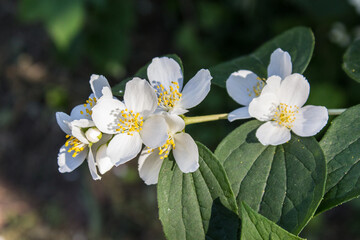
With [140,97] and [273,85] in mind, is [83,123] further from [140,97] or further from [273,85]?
[273,85]

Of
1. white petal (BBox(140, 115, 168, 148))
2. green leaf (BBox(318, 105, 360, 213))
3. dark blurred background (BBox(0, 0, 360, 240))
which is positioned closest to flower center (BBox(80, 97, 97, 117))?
white petal (BBox(140, 115, 168, 148))

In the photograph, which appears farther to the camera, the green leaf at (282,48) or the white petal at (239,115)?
the green leaf at (282,48)

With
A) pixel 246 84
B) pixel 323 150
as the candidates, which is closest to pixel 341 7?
pixel 246 84

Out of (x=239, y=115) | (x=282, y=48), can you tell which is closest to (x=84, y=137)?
(x=239, y=115)

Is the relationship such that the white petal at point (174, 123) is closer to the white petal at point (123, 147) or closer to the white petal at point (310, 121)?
the white petal at point (123, 147)

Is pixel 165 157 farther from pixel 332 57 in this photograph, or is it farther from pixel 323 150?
pixel 332 57

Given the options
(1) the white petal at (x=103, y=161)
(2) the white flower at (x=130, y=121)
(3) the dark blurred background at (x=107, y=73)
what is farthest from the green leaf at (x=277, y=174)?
(3) the dark blurred background at (x=107, y=73)
